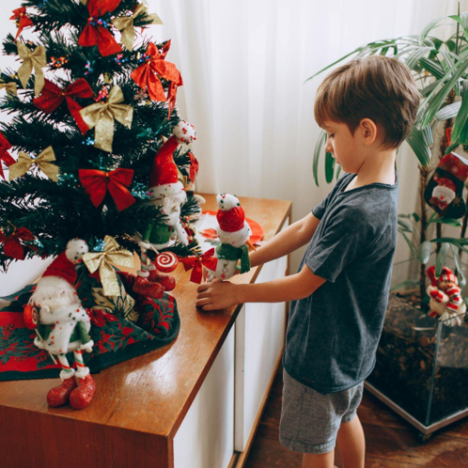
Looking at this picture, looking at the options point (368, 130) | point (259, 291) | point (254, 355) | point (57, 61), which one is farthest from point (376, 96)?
point (254, 355)

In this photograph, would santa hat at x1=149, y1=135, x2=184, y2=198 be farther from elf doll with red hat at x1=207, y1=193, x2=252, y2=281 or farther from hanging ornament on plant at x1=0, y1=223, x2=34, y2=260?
hanging ornament on plant at x1=0, y1=223, x2=34, y2=260

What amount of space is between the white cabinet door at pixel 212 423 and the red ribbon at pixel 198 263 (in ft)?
0.62

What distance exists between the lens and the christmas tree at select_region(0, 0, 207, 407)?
2.32ft

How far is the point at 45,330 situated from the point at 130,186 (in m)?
0.26

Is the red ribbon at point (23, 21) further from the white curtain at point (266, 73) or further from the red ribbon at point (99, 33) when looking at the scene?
the white curtain at point (266, 73)

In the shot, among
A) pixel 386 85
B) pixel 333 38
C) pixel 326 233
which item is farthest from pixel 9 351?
pixel 333 38

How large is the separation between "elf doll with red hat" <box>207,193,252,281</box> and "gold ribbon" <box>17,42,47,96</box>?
1.19 ft

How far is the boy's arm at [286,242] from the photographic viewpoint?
114cm

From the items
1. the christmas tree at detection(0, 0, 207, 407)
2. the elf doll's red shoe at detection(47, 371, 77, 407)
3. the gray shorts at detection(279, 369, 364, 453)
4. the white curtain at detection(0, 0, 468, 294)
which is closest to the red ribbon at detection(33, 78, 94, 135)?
the christmas tree at detection(0, 0, 207, 407)

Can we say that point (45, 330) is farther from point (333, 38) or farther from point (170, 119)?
point (333, 38)

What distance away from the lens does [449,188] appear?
54.2 inches

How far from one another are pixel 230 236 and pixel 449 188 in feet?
2.53

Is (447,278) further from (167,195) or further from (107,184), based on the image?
(107,184)

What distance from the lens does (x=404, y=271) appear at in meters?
1.85
